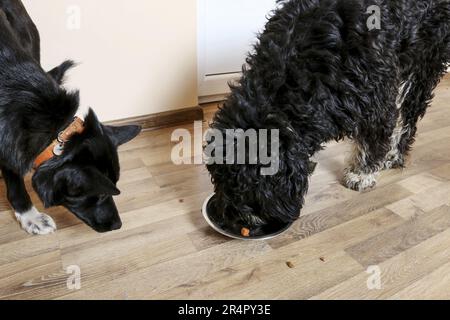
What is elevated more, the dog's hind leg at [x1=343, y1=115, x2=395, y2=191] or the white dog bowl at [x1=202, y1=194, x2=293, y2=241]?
the dog's hind leg at [x1=343, y1=115, x2=395, y2=191]

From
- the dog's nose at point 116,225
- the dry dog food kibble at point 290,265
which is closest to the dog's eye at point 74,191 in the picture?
the dog's nose at point 116,225

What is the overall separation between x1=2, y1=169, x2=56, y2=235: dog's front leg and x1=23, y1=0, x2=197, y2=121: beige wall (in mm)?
721

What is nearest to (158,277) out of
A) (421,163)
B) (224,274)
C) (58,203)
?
(224,274)

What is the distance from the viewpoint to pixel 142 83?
205cm

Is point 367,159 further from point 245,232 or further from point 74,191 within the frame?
point 74,191

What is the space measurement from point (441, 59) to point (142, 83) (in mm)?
1525

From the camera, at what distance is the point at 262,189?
1.13 m

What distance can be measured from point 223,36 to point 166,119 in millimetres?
669

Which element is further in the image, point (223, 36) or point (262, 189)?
point (223, 36)

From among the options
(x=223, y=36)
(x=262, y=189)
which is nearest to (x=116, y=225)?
(x=262, y=189)

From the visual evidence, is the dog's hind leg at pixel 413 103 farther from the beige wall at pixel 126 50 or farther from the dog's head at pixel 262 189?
the beige wall at pixel 126 50

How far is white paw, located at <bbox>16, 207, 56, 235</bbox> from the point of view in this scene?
53.1 inches
